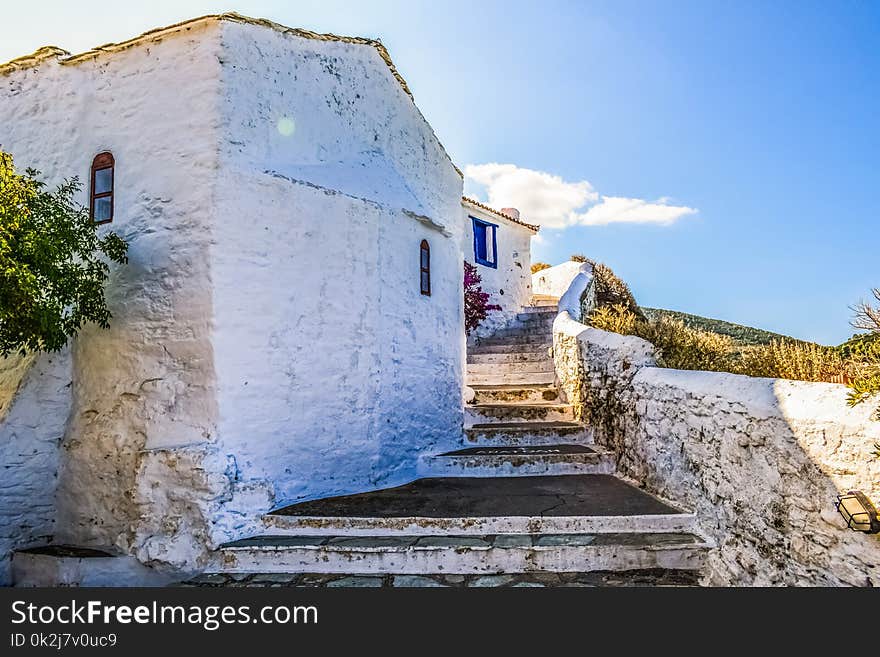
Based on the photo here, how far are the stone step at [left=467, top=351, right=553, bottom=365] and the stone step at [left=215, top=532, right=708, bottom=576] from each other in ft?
20.2

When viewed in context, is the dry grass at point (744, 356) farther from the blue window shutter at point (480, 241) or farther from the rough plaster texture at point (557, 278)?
the rough plaster texture at point (557, 278)

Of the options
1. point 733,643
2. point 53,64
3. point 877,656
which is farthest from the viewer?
point 53,64

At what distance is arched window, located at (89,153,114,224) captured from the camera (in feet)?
18.6

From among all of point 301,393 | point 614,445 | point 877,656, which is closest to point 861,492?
point 877,656

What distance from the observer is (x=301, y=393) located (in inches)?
220

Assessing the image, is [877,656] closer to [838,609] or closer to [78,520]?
[838,609]

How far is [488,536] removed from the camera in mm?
4652

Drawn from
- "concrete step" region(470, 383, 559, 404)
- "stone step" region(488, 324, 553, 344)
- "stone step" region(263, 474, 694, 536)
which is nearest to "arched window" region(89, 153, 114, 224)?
"stone step" region(263, 474, 694, 536)

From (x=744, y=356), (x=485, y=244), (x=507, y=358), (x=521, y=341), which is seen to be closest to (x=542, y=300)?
(x=485, y=244)

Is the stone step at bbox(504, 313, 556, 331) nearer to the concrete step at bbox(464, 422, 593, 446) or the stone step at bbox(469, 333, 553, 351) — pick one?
the stone step at bbox(469, 333, 553, 351)

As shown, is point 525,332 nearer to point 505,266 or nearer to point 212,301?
point 505,266

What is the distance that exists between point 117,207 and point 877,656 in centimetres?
667

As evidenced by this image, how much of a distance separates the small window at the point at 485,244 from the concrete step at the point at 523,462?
8.51 metres

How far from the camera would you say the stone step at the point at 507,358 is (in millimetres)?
10609
